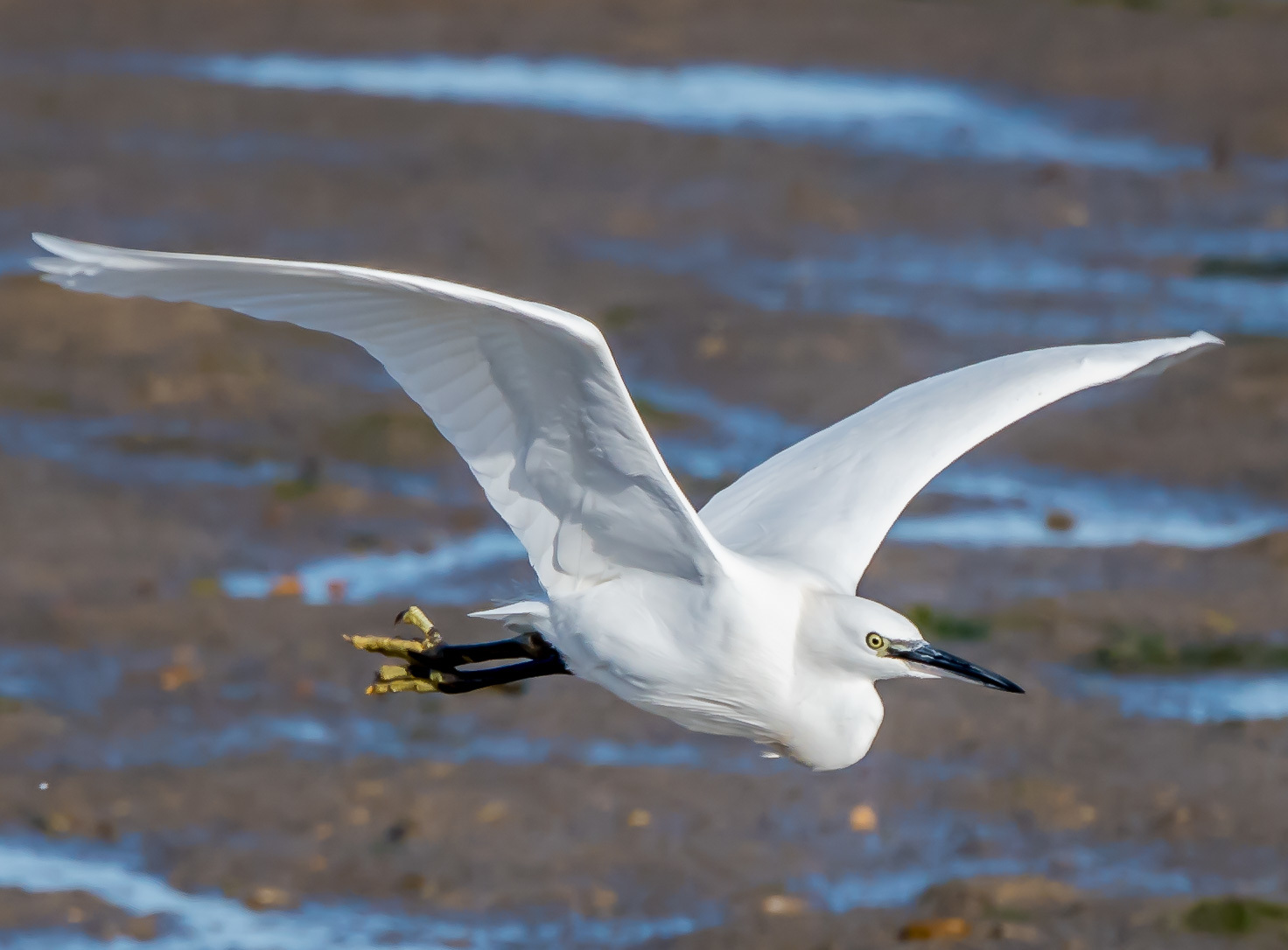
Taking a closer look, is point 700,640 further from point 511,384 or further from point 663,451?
point 663,451

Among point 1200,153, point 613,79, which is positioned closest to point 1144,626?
point 1200,153

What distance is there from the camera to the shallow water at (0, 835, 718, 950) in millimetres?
7305

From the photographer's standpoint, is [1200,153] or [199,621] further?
[1200,153]

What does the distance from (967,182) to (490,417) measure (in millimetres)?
11236

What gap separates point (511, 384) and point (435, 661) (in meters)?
1.65

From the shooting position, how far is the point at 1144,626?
9.79m

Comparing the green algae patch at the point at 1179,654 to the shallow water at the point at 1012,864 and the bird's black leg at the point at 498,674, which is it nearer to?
the shallow water at the point at 1012,864

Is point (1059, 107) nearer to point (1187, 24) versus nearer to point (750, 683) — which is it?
point (1187, 24)

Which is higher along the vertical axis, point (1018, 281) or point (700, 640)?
point (700, 640)

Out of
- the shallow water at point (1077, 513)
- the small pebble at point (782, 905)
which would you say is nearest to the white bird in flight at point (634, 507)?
the small pebble at point (782, 905)

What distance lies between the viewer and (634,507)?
16.9 ft

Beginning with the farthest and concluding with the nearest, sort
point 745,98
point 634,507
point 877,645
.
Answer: point 745,98 < point 877,645 < point 634,507

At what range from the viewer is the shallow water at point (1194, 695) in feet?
29.8

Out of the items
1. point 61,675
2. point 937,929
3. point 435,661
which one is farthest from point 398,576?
point 937,929
